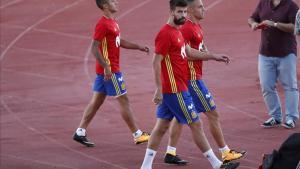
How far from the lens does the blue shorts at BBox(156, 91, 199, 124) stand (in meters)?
8.98

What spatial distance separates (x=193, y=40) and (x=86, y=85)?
5503 mm

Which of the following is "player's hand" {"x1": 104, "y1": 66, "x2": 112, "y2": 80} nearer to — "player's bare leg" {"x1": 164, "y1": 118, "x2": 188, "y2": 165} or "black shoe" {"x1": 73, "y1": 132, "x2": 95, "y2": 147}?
"black shoe" {"x1": 73, "y1": 132, "x2": 95, "y2": 147}

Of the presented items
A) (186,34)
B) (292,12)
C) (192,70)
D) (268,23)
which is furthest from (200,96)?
(292,12)

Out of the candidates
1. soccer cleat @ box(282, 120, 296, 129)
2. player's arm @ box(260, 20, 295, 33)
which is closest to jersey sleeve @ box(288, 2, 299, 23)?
player's arm @ box(260, 20, 295, 33)

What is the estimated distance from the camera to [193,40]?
947 centimetres

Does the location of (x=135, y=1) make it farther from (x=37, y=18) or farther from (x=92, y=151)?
(x=92, y=151)

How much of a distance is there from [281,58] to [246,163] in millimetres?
1979

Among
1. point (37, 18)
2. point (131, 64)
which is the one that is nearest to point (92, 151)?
point (131, 64)

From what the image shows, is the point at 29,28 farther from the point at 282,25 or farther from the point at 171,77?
the point at 171,77

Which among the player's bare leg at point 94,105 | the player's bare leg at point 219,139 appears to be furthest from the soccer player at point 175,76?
the player's bare leg at point 94,105

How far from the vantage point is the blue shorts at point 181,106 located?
898 centimetres

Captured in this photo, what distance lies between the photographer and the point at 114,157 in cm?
1021

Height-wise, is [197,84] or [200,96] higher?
[197,84]

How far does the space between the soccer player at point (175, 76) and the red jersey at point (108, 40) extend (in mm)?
Answer: 1486
